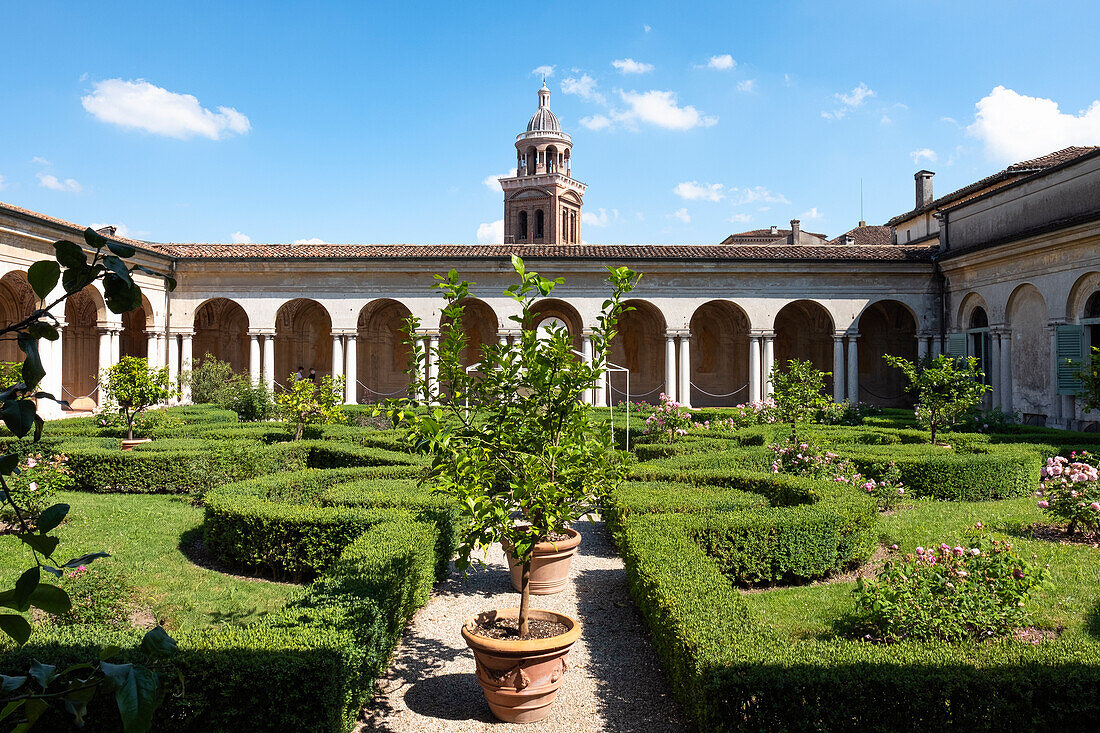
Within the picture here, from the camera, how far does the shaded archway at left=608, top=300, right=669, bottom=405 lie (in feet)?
107

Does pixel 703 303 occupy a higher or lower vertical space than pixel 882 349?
higher

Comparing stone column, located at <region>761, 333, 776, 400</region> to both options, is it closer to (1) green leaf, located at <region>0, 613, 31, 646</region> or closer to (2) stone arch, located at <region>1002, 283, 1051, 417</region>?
(2) stone arch, located at <region>1002, 283, 1051, 417</region>

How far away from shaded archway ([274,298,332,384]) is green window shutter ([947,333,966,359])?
25.0 metres

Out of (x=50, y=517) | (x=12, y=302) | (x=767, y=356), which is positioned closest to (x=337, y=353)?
(x=12, y=302)

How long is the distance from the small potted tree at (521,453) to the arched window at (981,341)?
75.8ft

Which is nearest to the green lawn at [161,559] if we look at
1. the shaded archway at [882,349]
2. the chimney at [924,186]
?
the shaded archway at [882,349]

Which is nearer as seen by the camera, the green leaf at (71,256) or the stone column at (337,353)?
the green leaf at (71,256)

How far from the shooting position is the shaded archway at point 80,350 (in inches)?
1147

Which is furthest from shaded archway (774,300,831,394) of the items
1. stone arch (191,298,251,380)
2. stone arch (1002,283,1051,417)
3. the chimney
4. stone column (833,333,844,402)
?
stone arch (191,298,251,380)

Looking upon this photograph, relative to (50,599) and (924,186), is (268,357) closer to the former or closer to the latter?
(50,599)

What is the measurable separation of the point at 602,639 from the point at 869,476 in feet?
24.9

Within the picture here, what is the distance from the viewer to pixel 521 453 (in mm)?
5469

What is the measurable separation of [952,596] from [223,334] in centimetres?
3258

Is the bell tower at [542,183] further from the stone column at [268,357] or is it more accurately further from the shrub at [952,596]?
the shrub at [952,596]
